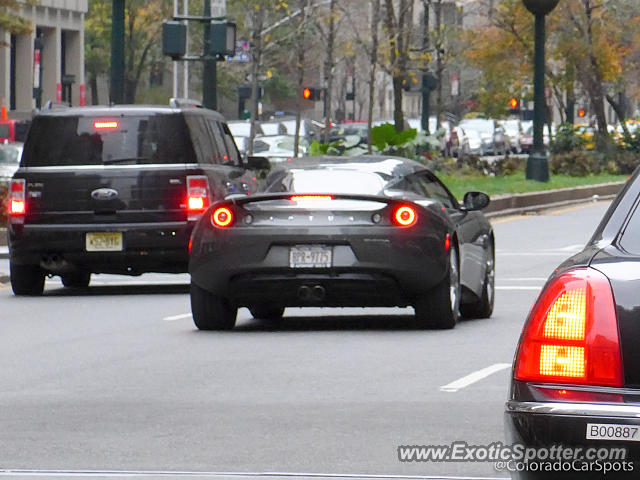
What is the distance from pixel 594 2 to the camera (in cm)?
5188

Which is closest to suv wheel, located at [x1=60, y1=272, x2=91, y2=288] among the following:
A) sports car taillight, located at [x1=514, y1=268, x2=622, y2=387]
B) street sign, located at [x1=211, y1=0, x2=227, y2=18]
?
street sign, located at [x1=211, y1=0, x2=227, y2=18]

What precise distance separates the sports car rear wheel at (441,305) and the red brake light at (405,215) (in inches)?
16.3

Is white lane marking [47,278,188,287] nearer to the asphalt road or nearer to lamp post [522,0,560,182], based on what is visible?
the asphalt road

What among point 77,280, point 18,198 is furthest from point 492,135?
point 18,198

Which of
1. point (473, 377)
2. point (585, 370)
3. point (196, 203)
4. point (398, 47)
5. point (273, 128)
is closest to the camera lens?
point (585, 370)

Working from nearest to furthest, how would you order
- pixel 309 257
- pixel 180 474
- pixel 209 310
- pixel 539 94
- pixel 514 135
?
1. pixel 180 474
2. pixel 309 257
3. pixel 209 310
4. pixel 539 94
5. pixel 514 135

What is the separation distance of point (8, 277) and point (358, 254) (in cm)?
755

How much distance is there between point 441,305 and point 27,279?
A: 5.79 m

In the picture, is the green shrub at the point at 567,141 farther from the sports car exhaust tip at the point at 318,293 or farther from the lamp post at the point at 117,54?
the sports car exhaust tip at the point at 318,293

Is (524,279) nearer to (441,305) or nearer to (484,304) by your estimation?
(484,304)

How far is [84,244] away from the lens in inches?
704

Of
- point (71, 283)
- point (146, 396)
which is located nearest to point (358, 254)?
point (146, 396)

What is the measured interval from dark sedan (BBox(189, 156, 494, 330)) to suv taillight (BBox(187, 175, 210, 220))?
3.87m

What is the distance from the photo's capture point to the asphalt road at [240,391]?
8.00 meters
